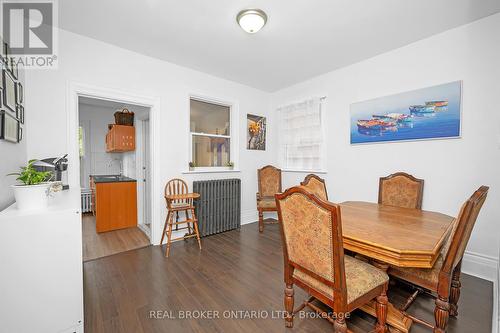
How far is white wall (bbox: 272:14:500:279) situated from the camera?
211 cm

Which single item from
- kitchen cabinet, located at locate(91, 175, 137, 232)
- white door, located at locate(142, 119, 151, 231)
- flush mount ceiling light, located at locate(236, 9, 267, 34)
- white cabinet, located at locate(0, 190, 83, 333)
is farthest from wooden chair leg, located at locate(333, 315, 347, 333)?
kitchen cabinet, located at locate(91, 175, 137, 232)

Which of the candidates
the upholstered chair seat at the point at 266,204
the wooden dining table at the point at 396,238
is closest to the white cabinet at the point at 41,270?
the wooden dining table at the point at 396,238

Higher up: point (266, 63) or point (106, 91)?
point (266, 63)

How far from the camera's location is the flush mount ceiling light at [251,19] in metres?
1.96

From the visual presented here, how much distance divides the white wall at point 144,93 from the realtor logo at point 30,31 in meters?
0.10

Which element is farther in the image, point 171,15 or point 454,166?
point 454,166

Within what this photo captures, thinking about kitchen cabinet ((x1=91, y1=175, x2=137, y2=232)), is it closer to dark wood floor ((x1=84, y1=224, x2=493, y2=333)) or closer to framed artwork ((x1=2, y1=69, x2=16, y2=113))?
dark wood floor ((x1=84, y1=224, x2=493, y2=333))

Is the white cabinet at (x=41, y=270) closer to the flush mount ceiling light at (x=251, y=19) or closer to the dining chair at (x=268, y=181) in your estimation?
the flush mount ceiling light at (x=251, y=19)

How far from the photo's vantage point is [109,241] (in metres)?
3.19

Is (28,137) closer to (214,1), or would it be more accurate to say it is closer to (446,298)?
(214,1)

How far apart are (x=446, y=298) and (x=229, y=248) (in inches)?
89.8

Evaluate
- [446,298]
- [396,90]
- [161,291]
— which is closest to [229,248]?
[161,291]

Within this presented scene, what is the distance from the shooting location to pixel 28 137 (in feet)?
6.93

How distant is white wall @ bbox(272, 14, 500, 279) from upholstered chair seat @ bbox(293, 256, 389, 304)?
1728 millimetres
